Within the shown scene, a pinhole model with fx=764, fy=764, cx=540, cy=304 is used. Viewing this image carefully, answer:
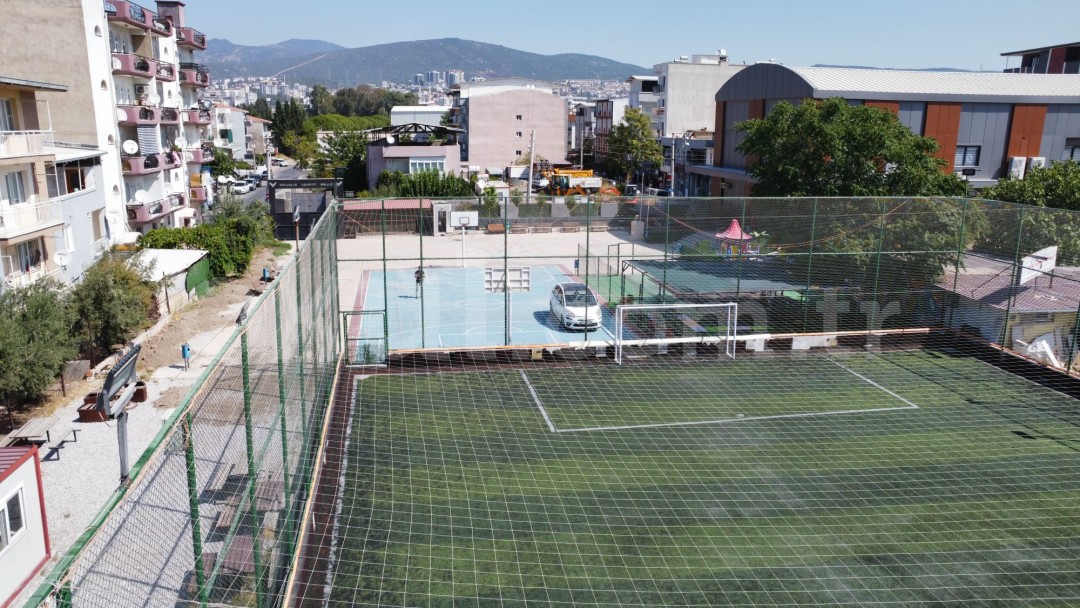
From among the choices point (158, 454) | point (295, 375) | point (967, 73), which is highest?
point (967, 73)

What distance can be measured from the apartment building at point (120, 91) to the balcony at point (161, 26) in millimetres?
41

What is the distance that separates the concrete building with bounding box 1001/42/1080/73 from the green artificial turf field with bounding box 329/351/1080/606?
3412 centimetres

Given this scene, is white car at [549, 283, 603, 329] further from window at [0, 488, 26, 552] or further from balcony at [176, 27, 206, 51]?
balcony at [176, 27, 206, 51]

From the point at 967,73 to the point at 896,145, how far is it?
12.0 meters

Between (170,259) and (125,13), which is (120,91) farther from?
(170,259)

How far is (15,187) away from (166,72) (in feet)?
40.0

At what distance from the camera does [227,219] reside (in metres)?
21.5

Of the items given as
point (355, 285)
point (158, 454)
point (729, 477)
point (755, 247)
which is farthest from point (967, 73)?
point (158, 454)

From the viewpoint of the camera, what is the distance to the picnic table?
31.2 ft

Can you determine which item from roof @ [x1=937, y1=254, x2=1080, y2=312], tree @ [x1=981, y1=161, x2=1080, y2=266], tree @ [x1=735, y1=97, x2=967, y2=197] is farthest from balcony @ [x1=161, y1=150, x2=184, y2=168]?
tree @ [x1=981, y1=161, x2=1080, y2=266]

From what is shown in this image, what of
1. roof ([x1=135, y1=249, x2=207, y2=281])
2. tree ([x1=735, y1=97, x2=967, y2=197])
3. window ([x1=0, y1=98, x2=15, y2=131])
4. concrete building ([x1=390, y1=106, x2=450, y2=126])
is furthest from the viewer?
concrete building ([x1=390, y1=106, x2=450, y2=126])

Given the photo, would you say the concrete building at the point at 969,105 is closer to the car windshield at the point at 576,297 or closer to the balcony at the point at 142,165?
the car windshield at the point at 576,297

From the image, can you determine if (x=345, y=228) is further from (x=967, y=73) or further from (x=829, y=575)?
(x=967, y=73)

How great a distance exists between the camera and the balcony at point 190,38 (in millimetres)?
27422
